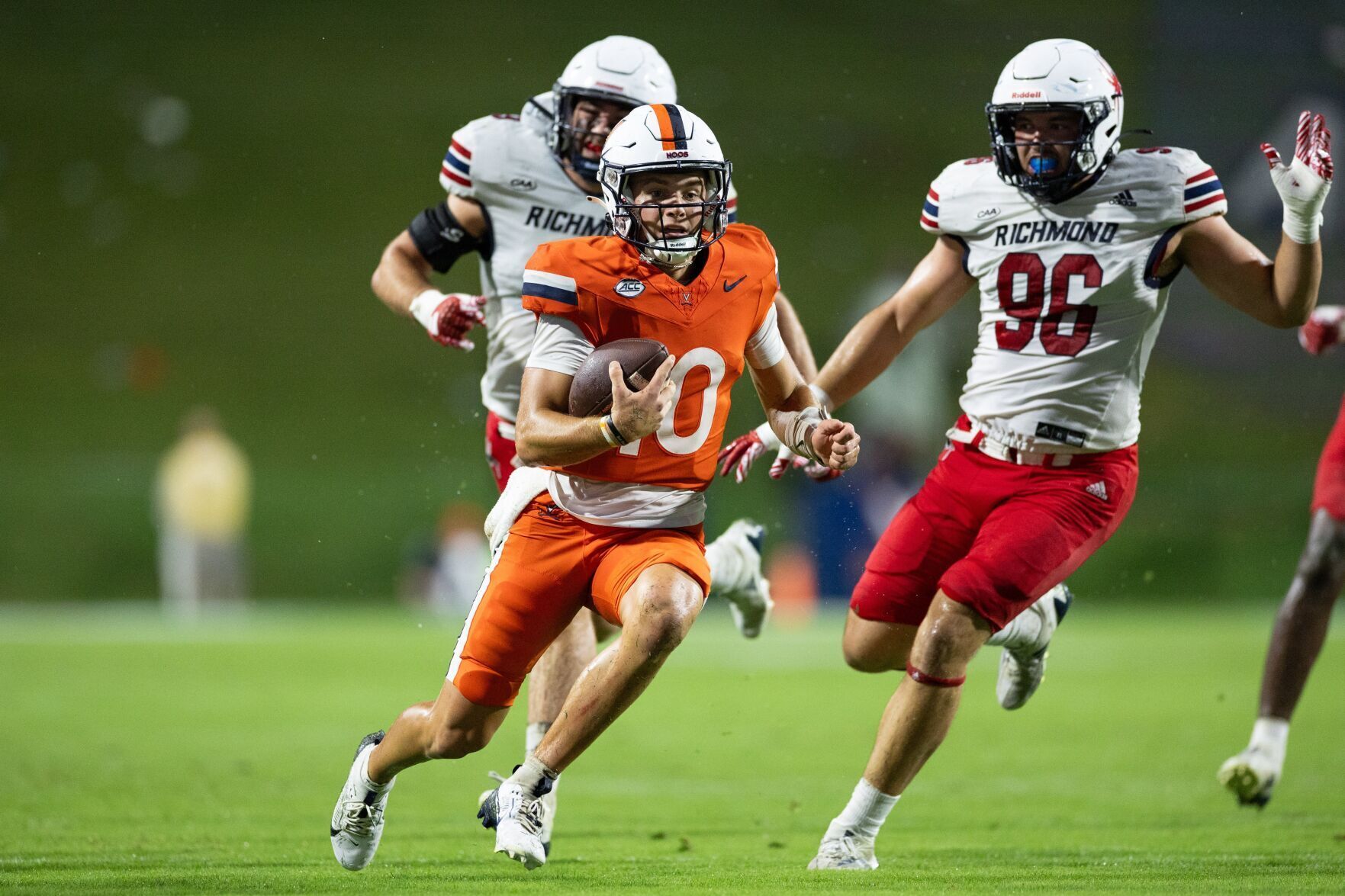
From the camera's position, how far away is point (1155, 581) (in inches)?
648

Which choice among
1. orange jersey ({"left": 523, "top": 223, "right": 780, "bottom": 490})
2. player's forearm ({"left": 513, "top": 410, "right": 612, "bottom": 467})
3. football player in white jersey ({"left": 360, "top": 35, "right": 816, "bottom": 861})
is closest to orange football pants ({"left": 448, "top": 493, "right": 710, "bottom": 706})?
orange jersey ({"left": 523, "top": 223, "right": 780, "bottom": 490})

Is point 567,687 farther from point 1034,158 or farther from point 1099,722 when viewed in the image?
point 1099,722

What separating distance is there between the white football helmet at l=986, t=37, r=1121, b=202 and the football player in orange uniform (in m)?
0.92

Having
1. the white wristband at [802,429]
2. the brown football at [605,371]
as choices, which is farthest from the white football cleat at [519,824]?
the white wristband at [802,429]

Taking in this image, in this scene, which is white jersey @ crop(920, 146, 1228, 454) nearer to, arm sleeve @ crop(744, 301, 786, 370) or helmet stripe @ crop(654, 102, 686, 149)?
arm sleeve @ crop(744, 301, 786, 370)

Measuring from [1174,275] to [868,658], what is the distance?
4.76 feet

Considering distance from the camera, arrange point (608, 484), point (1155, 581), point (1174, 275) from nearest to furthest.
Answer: point (608, 484), point (1174, 275), point (1155, 581)

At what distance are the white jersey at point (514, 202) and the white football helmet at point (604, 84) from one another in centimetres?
9

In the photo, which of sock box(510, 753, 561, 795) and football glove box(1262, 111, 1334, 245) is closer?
sock box(510, 753, 561, 795)

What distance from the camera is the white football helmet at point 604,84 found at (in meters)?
5.29

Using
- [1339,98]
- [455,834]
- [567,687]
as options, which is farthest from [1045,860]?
[1339,98]

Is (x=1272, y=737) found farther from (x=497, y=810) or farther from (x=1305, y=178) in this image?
(x=497, y=810)

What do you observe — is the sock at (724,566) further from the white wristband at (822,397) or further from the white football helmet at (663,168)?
the white football helmet at (663,168)

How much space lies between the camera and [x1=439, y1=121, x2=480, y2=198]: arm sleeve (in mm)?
5484
